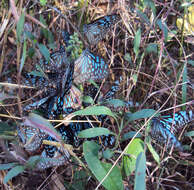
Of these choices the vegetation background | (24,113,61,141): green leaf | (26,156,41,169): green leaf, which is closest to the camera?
(24,113,61,141): green leaf

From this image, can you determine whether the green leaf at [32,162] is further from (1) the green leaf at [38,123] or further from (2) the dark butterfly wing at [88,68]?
(2) the dark butterfly wing at [88,68]

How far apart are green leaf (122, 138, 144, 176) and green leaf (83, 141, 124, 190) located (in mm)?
64

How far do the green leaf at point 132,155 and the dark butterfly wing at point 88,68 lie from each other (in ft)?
1.24

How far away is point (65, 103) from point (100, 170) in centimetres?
31

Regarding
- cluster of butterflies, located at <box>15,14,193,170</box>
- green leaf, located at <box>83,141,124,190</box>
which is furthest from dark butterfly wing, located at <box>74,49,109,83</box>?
green leaf, located at <box>83,141,124,190</box>

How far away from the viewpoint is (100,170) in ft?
2.73

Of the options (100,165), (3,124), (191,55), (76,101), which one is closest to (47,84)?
(76,101)

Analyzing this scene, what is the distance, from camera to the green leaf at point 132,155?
0.91 metres

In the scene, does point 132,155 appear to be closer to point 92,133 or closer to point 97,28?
point 92,133

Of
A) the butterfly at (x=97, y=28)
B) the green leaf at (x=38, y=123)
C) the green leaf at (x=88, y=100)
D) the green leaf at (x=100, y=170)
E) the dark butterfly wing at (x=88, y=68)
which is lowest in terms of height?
the green leaf at (x=100, y=170)

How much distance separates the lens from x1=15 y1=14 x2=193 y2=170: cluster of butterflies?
92cm

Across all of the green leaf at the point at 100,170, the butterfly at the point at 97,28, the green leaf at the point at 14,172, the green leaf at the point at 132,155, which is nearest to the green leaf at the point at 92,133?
the green leaf at the point at 100,170

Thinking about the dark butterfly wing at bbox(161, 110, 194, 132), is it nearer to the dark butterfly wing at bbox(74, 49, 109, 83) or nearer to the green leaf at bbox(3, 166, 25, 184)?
the dark butterfly wing at bbox(74, 49, 109, 83)

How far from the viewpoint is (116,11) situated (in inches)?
63.9
